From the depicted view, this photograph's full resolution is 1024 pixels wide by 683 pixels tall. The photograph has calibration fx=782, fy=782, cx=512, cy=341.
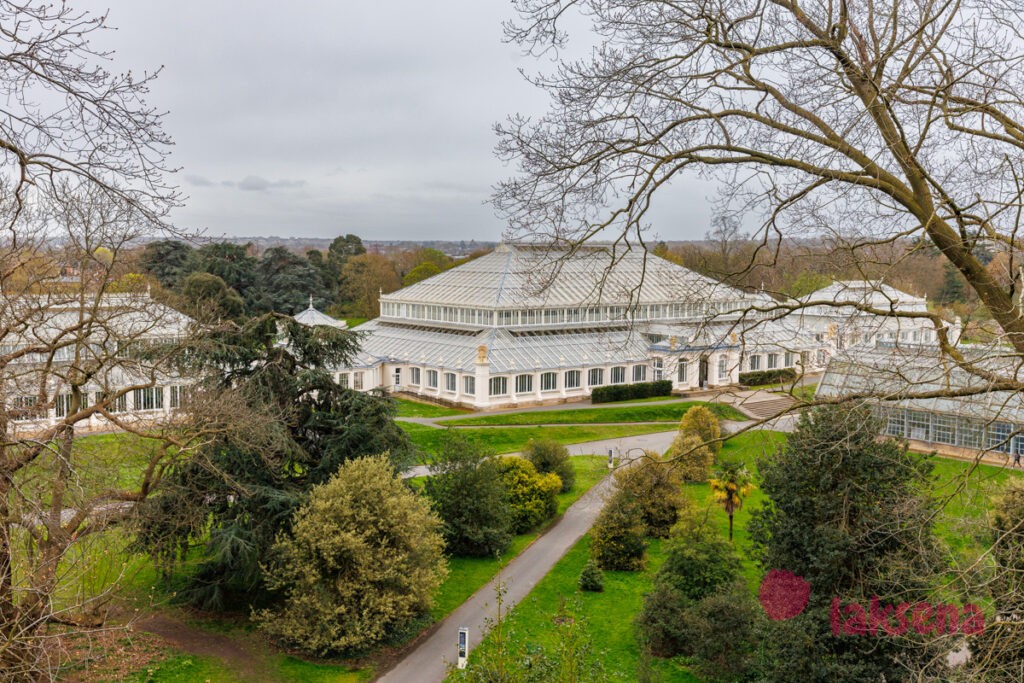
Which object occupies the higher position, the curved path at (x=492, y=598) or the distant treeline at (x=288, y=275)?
the distant treeline at (x=288, y=275)

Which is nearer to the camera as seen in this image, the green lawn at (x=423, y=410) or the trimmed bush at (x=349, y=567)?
the trimmed bush at (x=349, y=567)

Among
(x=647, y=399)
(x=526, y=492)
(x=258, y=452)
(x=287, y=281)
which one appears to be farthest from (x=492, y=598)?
(x=287, y=281)

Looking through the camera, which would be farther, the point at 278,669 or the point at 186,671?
the point at 278,669

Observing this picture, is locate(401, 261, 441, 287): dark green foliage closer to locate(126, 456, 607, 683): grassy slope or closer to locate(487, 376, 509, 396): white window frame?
locate(487, 376, 509, 396): white window frame

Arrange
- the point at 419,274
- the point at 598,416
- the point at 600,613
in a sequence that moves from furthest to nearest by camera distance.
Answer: the point at 419,274 → the point at 598,416 → the point at 600,613

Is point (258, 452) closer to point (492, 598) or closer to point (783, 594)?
point (492, 598)

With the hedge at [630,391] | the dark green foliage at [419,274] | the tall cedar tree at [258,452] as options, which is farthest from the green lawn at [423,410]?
the dark green foliage at [419,274]

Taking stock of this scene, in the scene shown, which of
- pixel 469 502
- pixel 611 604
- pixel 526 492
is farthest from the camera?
pixel 526 492

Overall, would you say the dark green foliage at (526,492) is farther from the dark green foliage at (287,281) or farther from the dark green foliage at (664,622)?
the dark green foliage at (287,281)
